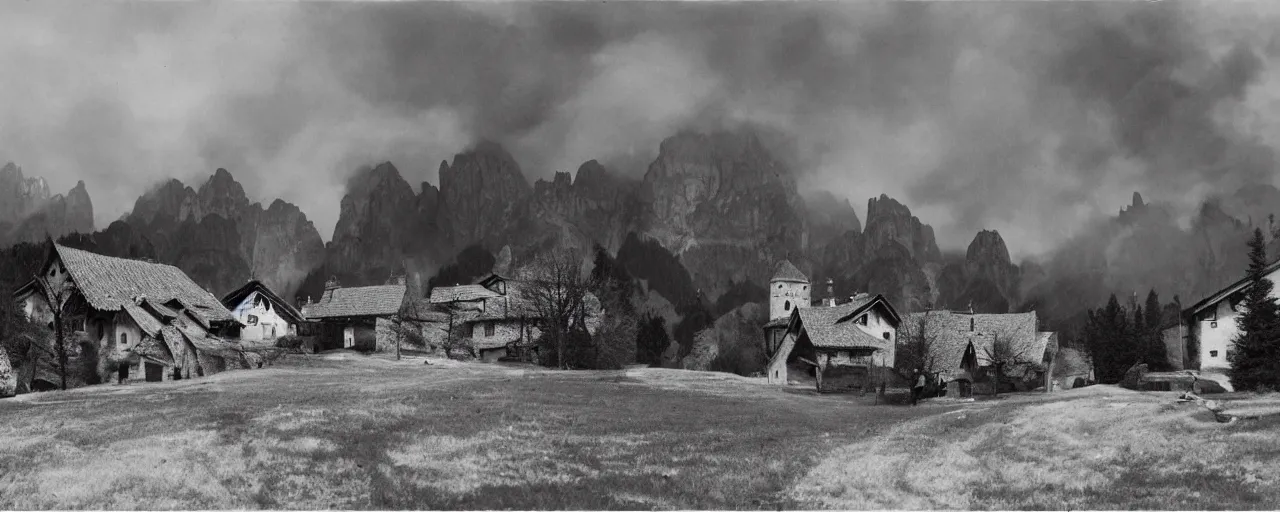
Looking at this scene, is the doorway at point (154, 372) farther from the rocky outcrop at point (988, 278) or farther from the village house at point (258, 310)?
the rocky outcrop at point (988, 278)

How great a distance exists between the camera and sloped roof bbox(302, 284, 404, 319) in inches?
3701

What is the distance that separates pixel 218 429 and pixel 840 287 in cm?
16755

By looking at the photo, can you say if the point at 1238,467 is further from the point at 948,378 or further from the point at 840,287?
the point at 840,287

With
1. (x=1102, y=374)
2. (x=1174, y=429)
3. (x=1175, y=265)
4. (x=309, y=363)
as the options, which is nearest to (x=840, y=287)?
(x=1175, y=265)

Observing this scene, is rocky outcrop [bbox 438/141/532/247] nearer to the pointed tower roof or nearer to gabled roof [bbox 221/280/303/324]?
the pointed tower roof

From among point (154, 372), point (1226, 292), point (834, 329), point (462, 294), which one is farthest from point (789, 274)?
point (154, 372)

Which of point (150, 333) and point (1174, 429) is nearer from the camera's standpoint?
point (1174, 429)

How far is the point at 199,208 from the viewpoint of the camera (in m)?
136

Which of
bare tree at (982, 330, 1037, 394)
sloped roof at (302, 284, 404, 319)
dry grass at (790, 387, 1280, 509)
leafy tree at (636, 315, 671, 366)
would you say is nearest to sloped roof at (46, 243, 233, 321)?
sloped roof at (302, 284, 404, 319)

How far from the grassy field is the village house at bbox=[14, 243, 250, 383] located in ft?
83.4

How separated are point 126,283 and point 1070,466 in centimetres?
7483

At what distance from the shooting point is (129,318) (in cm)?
7231

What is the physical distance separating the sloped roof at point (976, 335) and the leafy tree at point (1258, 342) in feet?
69.5

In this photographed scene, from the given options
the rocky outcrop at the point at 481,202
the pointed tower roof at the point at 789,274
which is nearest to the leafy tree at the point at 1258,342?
the pointed tower roof at the point at 789,274
